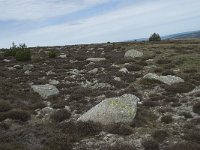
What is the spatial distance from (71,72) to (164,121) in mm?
15621

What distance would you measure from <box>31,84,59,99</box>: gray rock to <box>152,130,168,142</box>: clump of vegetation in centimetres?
967

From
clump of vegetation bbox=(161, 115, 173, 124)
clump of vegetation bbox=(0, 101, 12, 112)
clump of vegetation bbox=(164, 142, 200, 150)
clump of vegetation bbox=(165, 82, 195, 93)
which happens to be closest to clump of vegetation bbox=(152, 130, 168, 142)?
clump of vegetation bbox=(164, 142, 200, 150)

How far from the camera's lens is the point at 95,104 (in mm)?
21812

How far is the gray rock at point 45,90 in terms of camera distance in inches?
956

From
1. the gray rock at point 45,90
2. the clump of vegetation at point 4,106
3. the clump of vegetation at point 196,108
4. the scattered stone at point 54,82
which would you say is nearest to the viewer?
the clump of vegetation at point 196,108

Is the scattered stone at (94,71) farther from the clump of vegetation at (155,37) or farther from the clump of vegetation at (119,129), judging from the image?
the clump of vegetation at (155,37)

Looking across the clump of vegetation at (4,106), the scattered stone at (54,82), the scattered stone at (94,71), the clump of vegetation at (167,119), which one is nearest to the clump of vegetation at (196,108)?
the clump of vegetation at (167,119)

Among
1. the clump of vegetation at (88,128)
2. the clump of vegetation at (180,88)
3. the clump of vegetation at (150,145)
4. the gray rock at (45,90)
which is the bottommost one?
the clump of vegetation at (150,145)

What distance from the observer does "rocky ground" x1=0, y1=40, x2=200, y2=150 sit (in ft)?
51.6

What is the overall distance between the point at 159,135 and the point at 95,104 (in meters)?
6.38

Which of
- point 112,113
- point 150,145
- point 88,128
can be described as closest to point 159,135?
point 150,145

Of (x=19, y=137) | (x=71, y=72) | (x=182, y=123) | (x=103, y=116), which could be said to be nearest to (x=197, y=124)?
(x=182, y=123)

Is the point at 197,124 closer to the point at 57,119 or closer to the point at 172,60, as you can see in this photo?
the point at 57,119

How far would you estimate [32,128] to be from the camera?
671 inches
